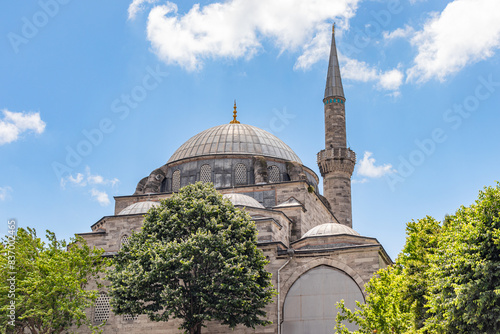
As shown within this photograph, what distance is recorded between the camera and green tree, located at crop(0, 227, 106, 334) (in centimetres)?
2084

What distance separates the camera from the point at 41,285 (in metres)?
20.9

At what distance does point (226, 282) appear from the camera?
66.6 ft

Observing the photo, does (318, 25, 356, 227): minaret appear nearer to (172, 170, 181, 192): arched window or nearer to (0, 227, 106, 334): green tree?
(172, 170, 181, 192): arched window

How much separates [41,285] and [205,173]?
40.0 ft

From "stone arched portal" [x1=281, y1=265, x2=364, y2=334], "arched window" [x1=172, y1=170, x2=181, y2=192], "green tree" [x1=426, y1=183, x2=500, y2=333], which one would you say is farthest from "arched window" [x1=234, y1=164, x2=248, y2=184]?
"green tree" [x1=426, y1=183, x2=500, y2=333]

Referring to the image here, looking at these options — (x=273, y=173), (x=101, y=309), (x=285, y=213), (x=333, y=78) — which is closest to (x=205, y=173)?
(x=273, y=173)

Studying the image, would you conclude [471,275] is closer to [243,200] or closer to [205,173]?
[243,200]

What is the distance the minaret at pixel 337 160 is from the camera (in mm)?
32750

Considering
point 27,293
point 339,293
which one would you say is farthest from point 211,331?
point 27,293

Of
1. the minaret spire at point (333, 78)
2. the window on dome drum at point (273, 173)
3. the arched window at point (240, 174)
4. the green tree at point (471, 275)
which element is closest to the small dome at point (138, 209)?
the arched window at point (240, 174)

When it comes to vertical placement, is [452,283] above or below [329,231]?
below

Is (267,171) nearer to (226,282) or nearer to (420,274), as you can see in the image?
(226,282)

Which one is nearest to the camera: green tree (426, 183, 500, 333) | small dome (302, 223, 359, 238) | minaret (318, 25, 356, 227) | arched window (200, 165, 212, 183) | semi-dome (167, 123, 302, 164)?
green tree (426, 183, 500, 333)

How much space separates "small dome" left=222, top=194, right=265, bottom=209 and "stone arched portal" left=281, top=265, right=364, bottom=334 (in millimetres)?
4752
